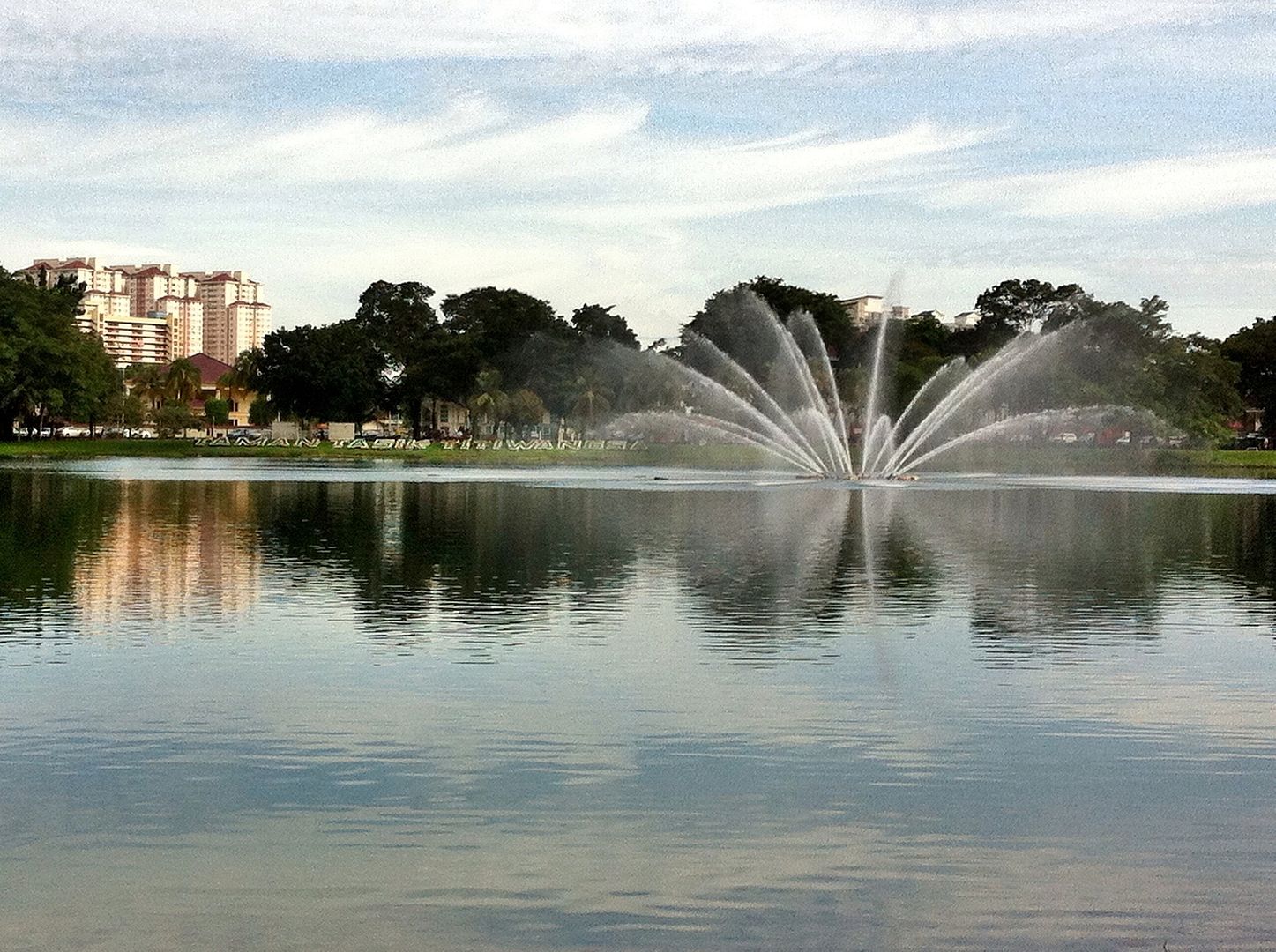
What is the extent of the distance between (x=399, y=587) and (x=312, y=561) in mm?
5450

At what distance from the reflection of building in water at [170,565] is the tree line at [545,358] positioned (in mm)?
93106

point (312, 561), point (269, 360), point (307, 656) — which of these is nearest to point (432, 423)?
point (269, 360)

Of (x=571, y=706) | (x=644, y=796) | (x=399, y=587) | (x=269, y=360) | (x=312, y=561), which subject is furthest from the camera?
(x=269, y=360)

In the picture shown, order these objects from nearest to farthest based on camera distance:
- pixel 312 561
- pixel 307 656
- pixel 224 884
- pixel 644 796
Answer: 1. pixel 224 884
2. pixel 644 796
3. pixel 307 656
4. pixel 312 561

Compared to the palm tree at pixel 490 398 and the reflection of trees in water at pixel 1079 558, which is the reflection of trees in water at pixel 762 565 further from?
the palm tree at pixel 490 398

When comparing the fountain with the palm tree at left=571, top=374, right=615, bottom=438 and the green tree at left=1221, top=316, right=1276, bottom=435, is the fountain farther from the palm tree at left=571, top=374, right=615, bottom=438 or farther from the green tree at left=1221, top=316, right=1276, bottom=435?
the green tree at left=1221, top=316, right=1276, bottom=435

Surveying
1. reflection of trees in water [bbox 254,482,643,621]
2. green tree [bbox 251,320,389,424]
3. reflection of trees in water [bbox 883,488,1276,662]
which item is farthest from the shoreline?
reflection of trees in water [bbox 254,482,643,621]

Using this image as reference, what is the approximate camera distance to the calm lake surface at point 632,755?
9883 mm

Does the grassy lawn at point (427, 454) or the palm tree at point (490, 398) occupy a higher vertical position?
the palm tree at point (490, 398)

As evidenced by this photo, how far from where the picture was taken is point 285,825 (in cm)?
1169

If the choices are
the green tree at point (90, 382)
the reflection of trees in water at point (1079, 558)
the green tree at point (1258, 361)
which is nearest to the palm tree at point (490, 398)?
the green tree at point (90, 382)

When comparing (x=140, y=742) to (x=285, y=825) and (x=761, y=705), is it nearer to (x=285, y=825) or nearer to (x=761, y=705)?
(x=285, y=825)

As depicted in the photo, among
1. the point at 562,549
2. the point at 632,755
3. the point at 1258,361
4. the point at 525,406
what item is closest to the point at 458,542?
the point at 562,549

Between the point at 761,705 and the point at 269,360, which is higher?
the point at 269,360
